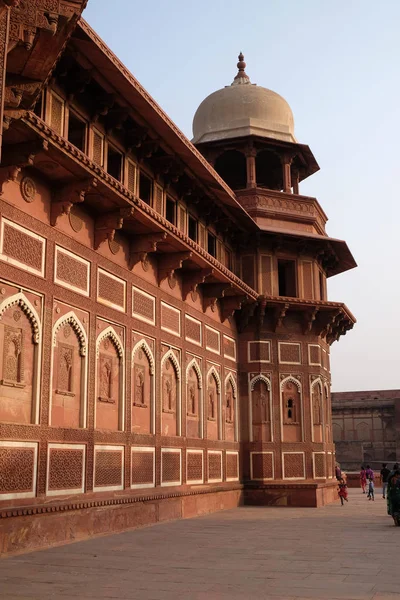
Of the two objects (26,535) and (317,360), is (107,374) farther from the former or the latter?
(317,360)

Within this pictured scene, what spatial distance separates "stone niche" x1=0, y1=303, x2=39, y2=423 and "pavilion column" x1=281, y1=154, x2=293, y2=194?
40.0ft

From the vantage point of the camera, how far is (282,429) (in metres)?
18.6

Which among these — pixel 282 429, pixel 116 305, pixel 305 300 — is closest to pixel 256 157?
pixel 305 300

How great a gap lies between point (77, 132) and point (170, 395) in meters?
5.52

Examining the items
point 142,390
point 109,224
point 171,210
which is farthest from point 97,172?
point 171,210

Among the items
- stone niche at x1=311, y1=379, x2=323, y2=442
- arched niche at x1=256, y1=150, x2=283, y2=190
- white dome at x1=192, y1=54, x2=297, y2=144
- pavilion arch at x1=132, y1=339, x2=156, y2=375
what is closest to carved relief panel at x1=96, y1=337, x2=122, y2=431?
pavilion arch at x1=132, y1=339, x2=156, y2=375

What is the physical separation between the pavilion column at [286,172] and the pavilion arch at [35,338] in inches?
470

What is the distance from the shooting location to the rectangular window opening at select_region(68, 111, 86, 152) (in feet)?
38.1

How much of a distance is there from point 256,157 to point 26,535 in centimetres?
1564

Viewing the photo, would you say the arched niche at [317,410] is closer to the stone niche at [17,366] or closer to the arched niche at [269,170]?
the arched niche at [269,170]

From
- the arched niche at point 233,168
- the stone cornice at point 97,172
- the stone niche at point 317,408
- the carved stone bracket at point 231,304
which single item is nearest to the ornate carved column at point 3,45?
the stone cornice at point 97,172

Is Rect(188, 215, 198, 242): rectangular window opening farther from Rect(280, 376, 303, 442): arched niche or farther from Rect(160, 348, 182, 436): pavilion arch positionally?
Rect(280, 376, 303, 442): arched niche

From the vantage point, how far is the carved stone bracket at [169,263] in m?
14.0

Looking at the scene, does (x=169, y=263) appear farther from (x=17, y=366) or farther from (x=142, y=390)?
(x=17, y=366)
